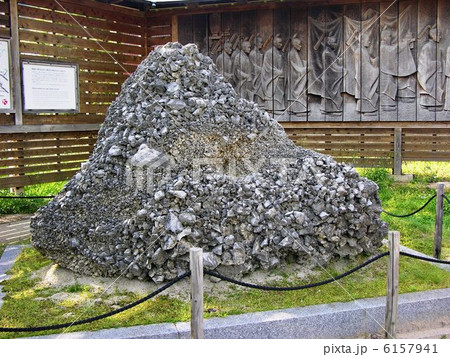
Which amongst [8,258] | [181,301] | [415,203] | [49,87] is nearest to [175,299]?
[181,301]

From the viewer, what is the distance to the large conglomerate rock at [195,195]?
495 cm

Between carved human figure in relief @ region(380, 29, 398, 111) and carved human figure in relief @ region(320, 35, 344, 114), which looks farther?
carved human figure in relief @ region(320, 35, 344, 114)

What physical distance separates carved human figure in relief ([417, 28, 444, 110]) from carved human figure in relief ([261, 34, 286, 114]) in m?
2.91

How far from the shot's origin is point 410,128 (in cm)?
1107

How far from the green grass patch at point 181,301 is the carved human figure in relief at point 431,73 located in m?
6.16

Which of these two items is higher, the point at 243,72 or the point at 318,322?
the point at 243,72

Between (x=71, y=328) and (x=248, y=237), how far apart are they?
6.03ft

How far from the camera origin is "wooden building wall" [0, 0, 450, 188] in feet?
33.4

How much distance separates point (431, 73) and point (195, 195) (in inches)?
301

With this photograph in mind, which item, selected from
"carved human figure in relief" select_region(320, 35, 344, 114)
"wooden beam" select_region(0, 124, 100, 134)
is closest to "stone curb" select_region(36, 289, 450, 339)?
"wooden beam" select_region(0, 124, 100, 134)

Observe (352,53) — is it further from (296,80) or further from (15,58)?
(15,58)

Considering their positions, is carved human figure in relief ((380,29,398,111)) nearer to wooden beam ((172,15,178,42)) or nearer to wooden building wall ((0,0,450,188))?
wooden building wall ((0,0,450,188))

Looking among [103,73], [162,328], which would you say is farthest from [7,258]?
[103,73]

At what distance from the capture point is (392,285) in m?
4.28
